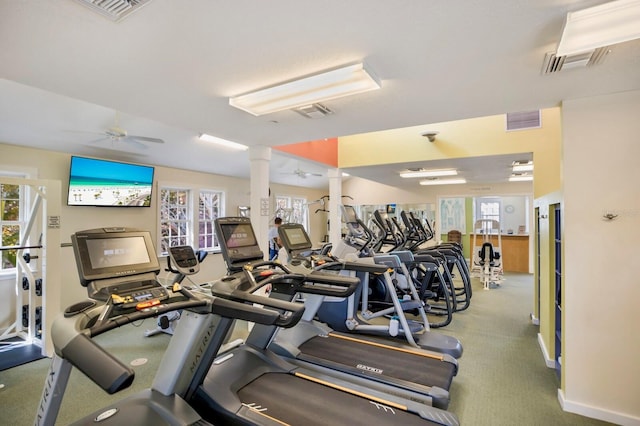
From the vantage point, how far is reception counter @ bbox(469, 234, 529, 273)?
8.77 m

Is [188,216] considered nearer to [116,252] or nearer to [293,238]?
[293,238]

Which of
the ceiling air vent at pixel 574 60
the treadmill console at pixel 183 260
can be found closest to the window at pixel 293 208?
the treadmill console at pixel 183 260

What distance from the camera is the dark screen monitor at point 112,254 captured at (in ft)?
5.46

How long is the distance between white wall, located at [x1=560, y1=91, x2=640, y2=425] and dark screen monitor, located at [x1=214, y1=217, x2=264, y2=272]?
2424 mm

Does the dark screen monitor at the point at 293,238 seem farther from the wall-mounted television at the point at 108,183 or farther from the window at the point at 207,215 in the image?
the window at the point at 207,215

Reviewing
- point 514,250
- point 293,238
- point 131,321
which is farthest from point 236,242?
point 514,250

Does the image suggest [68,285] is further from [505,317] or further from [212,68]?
[505,317]

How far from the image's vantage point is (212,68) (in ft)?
6.88

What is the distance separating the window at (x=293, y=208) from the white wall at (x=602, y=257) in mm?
6896

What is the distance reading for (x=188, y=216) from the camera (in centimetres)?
673

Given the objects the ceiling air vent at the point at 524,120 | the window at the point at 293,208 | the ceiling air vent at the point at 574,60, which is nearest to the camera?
the ceiling air vent at the point at 574,60

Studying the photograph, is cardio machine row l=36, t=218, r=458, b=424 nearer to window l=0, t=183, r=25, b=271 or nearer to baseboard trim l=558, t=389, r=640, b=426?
baseboard trim l=558, t=389, r=640, b=426

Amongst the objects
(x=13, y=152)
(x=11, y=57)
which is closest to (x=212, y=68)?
(x=11, y=57)

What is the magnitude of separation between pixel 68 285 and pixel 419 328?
4920mm
